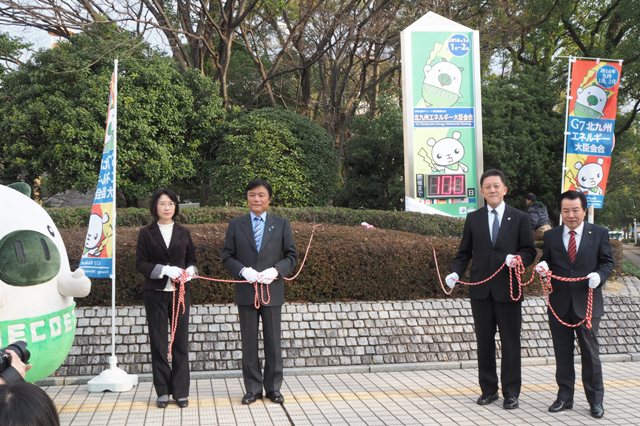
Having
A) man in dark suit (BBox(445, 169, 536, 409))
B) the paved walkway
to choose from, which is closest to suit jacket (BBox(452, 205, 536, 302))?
man in dark suit (BBox(445, 169, 536, 409))

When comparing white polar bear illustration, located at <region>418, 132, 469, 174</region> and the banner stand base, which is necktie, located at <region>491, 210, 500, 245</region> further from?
white polar bear illustration, located at <region>418, 132, 469, 174</region>

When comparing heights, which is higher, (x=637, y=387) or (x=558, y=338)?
(x=558, y=338)

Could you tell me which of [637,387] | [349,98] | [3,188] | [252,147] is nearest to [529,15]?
[349,98]

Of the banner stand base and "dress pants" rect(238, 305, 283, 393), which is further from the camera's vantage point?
the banner stand base

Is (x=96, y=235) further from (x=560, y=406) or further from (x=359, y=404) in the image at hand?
(x=560, y=406)

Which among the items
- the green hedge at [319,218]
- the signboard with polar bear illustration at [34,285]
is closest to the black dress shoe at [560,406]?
the signboard with polar bear illustration at [34,285]

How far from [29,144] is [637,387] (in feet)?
38.9

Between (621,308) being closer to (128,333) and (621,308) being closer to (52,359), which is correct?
(128,333)

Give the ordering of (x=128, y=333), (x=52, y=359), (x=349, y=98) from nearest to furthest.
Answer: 1. (x=52, y=359)
2. (x=128, y=333)
3. (x=349, y=98)

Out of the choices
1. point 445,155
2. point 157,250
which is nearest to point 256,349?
point 157,250

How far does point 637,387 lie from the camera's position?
19.8 feet

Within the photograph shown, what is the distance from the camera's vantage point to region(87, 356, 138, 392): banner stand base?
6086mm

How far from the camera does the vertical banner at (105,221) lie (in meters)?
6.45

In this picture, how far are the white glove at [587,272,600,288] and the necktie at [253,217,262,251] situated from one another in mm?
2721
